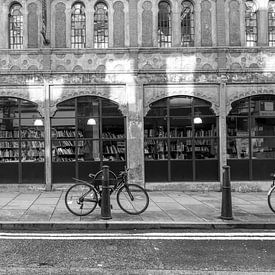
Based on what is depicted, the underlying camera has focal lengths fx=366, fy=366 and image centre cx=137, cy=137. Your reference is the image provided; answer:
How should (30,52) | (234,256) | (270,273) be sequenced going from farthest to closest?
(30,52)
(234,256)
(270,273)

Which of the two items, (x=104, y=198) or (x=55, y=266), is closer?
(x=55, y=266)

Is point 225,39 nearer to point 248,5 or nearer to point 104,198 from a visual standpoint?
point 248,5

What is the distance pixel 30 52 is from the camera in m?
13.5

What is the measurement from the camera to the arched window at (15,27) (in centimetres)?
1373

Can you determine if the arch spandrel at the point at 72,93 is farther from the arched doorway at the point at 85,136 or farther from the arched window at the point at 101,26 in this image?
the arched window at the point at 101,26

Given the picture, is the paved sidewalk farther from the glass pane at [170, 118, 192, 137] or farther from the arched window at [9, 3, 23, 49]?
the arched window at [9, 3, 23, 49]

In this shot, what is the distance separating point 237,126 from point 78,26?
7.13m

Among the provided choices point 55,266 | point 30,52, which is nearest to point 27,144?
point 30,52

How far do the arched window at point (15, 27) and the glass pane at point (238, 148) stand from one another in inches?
343

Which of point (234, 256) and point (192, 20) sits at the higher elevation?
point (192, 20)

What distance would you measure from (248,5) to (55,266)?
40.9 feet

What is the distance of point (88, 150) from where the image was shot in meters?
13.7

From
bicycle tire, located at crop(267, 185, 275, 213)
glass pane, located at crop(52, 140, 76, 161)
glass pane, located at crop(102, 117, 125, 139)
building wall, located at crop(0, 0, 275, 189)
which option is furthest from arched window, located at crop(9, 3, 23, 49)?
bicycle tire, located at crop(267, 185, 275, 213)

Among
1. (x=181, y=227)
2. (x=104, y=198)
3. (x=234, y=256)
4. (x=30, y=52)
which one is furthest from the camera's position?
(x=30, y=52)
